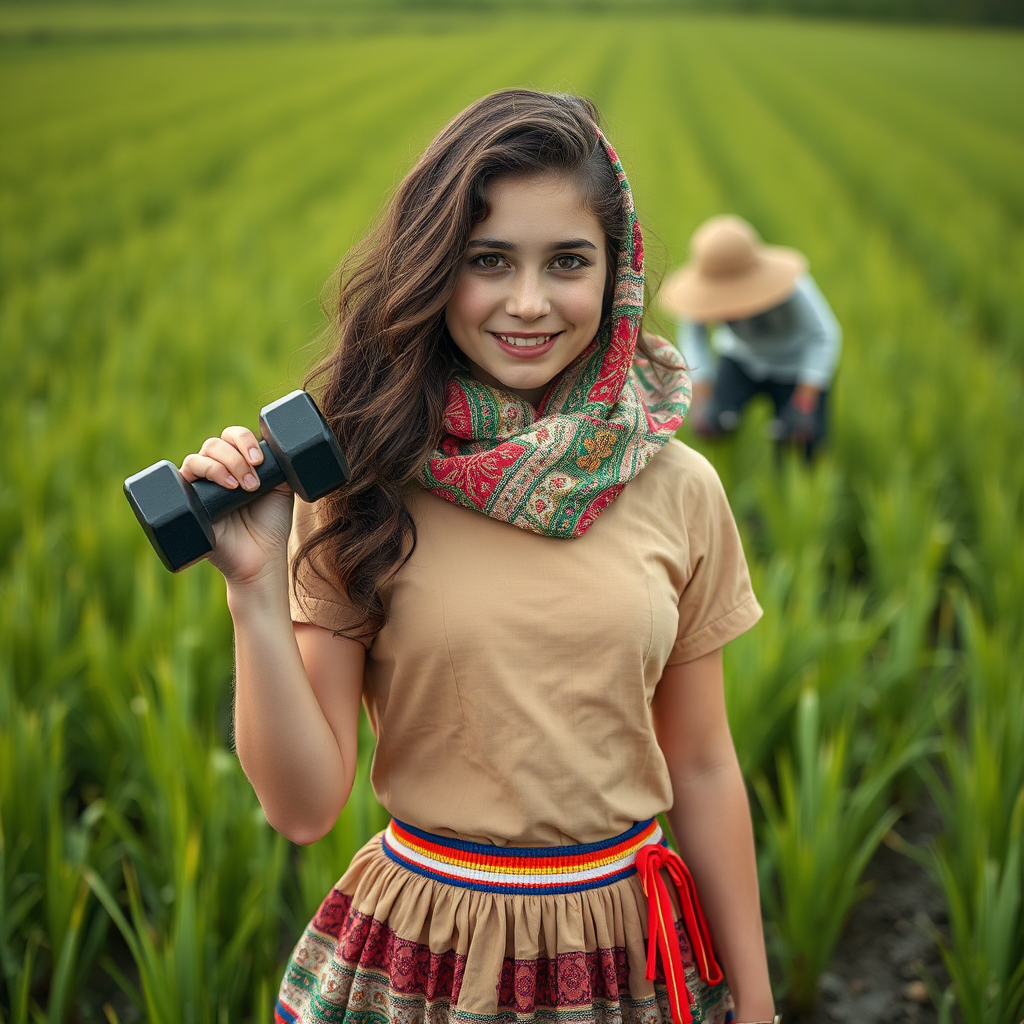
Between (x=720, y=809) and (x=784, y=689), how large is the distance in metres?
1.26

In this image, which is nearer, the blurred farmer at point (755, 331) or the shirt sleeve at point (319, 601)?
the shirt sleeve at point (319, 601)

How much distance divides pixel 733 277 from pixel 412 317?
3.08m

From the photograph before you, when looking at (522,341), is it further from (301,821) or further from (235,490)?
(301,821)

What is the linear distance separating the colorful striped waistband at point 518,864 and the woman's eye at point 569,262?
59cm

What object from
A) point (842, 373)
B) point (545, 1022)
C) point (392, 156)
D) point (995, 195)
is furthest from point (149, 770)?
point (392, 156)

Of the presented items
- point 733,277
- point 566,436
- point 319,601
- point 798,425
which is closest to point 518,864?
point 319,601

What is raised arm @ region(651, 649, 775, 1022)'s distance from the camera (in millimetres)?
1146

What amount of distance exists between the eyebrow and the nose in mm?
26

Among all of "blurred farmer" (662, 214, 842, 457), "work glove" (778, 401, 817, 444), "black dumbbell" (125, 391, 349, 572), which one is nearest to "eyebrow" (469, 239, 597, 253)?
"black dumbbell" (125, 391, 349, 572)

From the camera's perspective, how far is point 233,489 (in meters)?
0.90

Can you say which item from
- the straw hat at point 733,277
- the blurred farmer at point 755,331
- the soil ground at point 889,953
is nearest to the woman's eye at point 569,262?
the soil ground at point 889,953

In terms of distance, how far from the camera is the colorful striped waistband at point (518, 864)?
1.03m

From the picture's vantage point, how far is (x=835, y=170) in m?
12.1

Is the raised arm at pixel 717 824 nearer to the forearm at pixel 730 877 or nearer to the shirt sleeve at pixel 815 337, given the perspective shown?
the forearm at pixel 730 877
